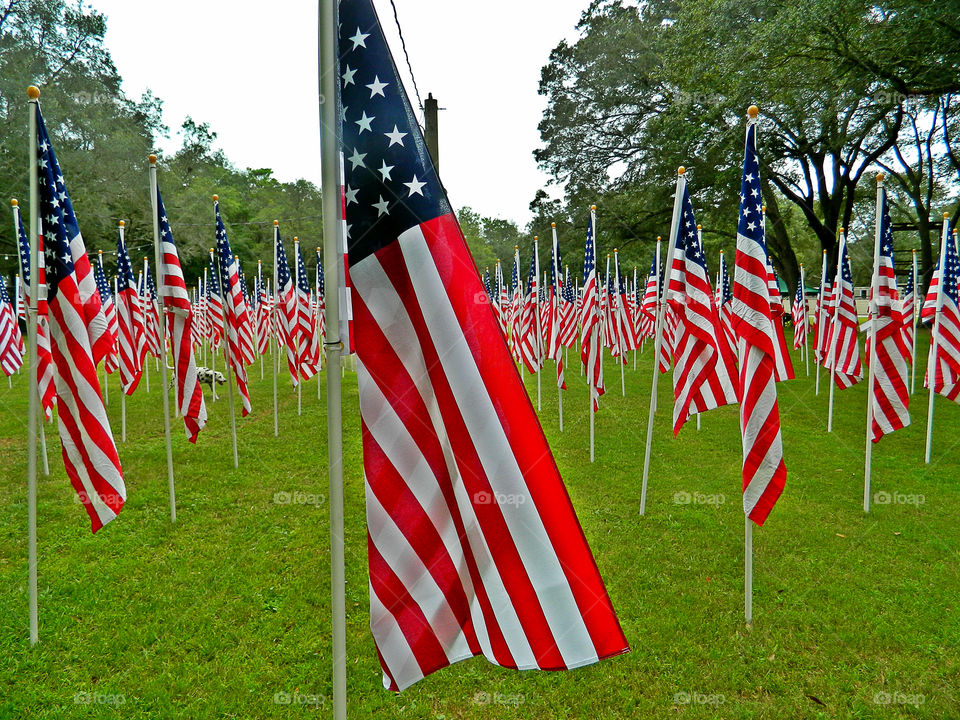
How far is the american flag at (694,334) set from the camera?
5.95m

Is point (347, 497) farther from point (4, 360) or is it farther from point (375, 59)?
point (4, 360)

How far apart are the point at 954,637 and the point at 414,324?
529 centimetres

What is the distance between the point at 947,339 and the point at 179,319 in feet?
35.7

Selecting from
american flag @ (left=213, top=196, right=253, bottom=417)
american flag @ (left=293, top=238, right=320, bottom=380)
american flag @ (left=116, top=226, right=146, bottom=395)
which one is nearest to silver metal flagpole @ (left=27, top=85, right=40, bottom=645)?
american flag @ (left=213, top=196, right=253, bottom=417)

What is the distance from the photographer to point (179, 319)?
24.4 ft

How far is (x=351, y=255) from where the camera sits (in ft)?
7.48

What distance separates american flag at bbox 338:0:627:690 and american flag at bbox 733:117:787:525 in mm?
3135

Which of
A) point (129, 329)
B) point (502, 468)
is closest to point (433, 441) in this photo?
point (502, 468)

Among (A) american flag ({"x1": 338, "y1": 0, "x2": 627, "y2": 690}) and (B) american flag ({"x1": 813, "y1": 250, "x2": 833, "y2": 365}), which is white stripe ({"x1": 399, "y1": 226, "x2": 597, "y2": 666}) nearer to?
(A) american flag ({"x1": 338, "y1": 0, "x2": 627, "y2": 690})

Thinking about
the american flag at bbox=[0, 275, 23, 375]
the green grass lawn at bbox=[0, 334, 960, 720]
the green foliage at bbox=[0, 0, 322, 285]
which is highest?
the green foliage at bbox=[0, 0, 322, 285]

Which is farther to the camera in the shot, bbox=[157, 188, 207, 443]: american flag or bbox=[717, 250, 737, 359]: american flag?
bbox=[717, 250, 737, 359]: american flag

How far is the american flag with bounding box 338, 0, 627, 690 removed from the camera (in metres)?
2.21

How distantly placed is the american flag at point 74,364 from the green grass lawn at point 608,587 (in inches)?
53.8

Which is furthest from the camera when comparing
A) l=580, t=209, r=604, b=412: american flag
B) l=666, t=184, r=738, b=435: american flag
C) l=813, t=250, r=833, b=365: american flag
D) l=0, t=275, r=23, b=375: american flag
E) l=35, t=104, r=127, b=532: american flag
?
l=813, t=250, r=833, b=365: american flag
